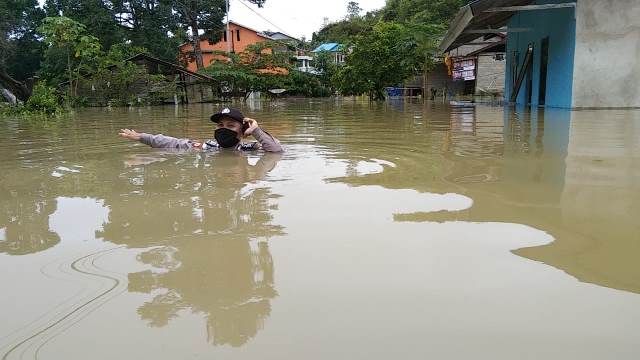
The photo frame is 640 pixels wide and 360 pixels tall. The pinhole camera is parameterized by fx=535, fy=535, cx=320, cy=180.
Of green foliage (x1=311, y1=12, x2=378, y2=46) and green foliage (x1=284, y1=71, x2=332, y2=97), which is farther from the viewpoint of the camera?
green foliage (x1=311, y1=12, x2=378, y2=46)

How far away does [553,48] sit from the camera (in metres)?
13.8

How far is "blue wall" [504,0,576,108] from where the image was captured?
12430mm

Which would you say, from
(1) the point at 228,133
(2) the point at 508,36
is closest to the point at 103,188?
(1) the point at 228,133

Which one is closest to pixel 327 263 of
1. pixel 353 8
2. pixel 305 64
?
pixel 305 64

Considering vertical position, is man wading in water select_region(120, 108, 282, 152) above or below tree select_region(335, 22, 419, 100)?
below

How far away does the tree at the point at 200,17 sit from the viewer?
1393 inches

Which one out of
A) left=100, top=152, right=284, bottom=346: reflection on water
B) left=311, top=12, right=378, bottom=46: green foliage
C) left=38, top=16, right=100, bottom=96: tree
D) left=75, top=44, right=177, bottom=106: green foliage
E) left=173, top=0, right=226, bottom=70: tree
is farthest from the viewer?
left=311, top=12, right=378, bottom=46: green foliage

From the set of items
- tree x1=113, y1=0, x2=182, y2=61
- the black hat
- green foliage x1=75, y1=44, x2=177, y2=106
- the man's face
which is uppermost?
tree x1=113, y1=0, x2=182, y2=61

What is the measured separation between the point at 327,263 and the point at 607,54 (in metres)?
12.1

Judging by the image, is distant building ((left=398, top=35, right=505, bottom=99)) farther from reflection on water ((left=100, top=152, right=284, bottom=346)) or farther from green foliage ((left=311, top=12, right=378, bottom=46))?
reflection on water ((left=100, top=152, right=284, bottom=346))

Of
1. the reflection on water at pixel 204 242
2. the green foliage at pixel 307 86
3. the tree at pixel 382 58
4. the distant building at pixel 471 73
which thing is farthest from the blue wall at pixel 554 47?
the green foliage at pixel 307 86

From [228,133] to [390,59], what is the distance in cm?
1897

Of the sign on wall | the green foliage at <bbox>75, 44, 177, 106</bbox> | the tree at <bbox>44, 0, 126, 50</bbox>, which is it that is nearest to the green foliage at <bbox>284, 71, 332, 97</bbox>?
the tree at <bbox>44, 0, 126, 50</bbox>

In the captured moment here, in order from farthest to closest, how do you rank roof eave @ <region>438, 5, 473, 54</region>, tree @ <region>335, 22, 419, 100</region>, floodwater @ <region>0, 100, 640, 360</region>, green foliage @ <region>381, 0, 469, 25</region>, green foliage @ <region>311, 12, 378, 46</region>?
1. green foliage @ <region>311, 12, 378, 46</region>
2. green foliage @ <region>381, 0, 469, 25</region>
3. tree @ <region>335, 22, 419, 100</region>
4. roof eave @ <region>438, 5, 473, 54</region>
5. floodwater @ <region>0, 100, 640, 360</region>
